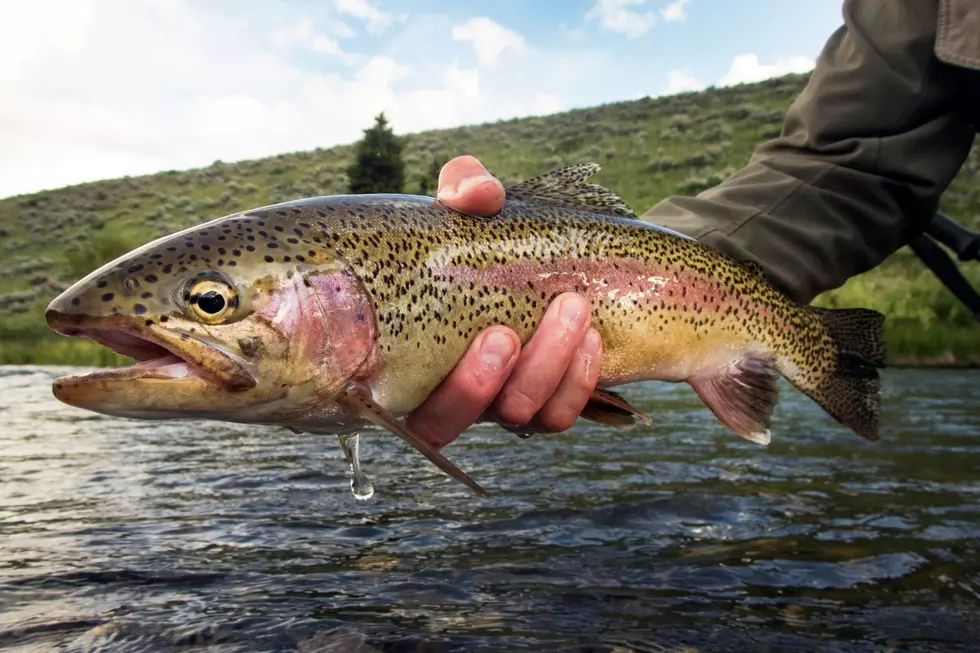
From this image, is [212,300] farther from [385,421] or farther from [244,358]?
[385,421]

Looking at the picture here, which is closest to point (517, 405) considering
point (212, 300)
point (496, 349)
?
point (496, 349)

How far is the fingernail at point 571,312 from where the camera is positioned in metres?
2.70

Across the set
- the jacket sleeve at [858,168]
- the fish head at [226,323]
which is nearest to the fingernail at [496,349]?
the fish head at [226,323]

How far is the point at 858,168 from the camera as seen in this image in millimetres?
3676

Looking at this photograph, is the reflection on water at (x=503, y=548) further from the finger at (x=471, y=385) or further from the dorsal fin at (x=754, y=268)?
the dorsal fin at (x=754, y=268)

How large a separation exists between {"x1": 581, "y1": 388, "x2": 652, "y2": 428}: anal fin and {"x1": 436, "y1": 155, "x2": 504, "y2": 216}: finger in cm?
79

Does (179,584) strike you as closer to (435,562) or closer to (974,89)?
(435,562)

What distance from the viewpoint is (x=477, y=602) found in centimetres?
376

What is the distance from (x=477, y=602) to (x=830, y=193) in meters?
2.60

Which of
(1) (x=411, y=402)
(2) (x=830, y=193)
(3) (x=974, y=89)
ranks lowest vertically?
(1) (x=411, y=402)

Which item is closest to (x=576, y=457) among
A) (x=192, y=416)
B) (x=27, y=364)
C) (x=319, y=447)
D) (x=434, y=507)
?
(x=434, y=507)

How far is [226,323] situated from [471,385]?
2.67ft

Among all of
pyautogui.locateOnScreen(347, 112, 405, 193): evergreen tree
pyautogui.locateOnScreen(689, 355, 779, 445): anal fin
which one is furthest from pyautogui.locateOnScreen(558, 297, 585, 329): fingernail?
pyautogui.locateOnScreen(347, 112, 405, 193): evergreen tree

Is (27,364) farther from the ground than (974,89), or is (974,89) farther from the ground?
(974,89)
